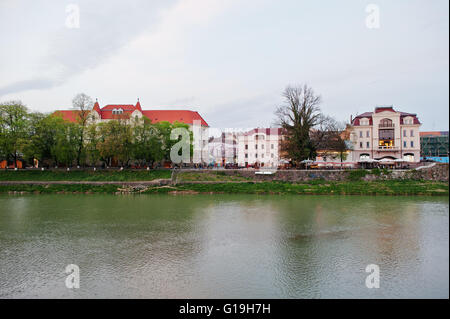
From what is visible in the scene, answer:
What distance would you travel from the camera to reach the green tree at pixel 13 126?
148 ft

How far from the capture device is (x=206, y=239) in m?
15.6

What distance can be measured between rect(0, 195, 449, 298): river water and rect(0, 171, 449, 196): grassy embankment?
14.0 metres

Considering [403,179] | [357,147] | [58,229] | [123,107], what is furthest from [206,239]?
[123,107]

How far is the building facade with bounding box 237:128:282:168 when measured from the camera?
6856 cm

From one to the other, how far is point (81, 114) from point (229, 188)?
A: 2982 centimetres

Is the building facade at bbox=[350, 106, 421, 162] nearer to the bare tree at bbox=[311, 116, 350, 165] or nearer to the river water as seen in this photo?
the bare tree at bbox=[311, 116, 350, 165]

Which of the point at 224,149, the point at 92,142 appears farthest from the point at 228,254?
the point at 224,149

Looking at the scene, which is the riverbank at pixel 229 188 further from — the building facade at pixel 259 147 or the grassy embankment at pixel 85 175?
the building facade at pixel 259 147

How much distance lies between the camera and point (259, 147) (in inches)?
2749

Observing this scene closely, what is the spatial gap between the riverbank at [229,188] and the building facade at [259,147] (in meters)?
28.5

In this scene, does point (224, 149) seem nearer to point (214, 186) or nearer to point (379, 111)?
point (379, 111)
